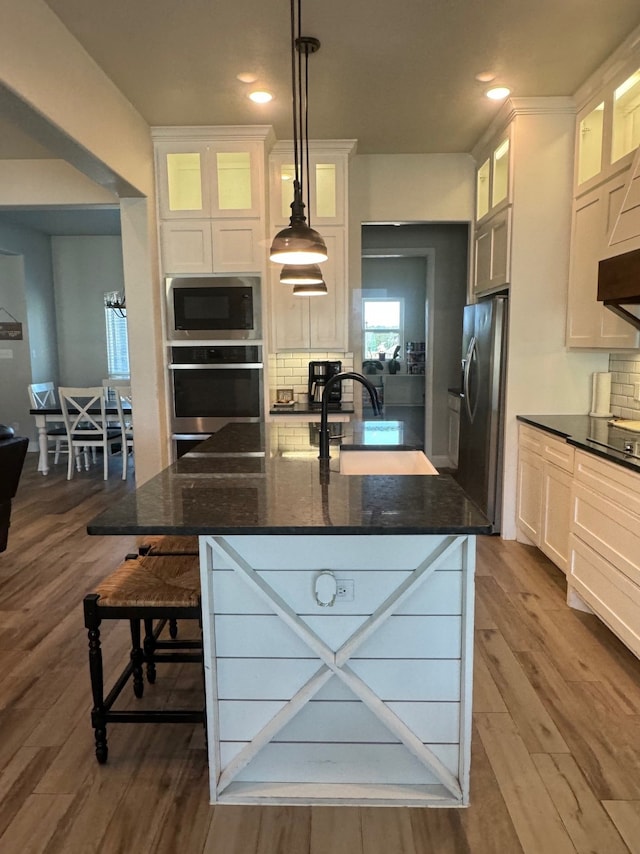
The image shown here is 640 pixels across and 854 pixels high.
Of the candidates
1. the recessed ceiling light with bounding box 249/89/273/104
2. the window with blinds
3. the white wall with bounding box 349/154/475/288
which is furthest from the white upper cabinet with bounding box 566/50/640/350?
the window with blinds

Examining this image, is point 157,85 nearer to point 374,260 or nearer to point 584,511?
point 584,511

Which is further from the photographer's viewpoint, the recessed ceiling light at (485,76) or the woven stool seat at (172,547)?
the recessed ceiling light at (485,76)

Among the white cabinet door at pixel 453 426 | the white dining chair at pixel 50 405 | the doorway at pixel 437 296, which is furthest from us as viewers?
the white dining chair at pixel 50 405

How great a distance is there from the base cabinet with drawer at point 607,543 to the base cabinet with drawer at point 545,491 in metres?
0.18

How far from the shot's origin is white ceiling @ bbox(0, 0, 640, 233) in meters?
2.58

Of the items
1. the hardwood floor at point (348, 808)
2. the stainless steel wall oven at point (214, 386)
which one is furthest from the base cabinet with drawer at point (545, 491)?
the stainless steel wall oven at point (214, 386)

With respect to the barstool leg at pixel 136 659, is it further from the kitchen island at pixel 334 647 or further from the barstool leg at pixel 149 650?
the kitchen island at pixel 334 647

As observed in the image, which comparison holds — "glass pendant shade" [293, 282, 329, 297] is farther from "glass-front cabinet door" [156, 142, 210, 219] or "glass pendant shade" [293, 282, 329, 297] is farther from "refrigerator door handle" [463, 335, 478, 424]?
"refrigerator door handle" [463, 335, 478, 424]

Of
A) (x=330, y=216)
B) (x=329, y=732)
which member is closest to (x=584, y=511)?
(x=329, y=732)

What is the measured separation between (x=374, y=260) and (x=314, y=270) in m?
5.22

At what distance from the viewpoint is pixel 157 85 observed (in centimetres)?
333

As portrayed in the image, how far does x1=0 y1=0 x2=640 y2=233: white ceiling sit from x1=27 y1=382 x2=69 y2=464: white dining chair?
3.23 m

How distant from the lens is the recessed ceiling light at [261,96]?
3.43m

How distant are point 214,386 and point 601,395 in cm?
265
